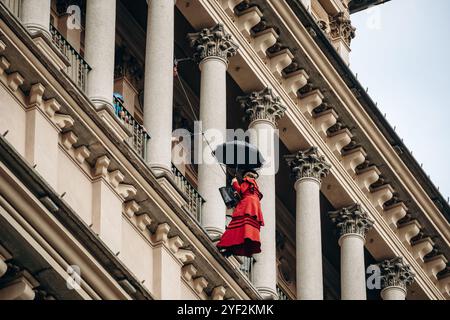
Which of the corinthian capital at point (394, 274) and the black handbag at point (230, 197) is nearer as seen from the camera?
the black handbag at point (230, 197)

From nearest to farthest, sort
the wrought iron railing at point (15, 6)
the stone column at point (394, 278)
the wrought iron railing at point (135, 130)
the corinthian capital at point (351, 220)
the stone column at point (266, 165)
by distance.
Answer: the wrought iron railing at point (15, 6), the wrought iron railing at point (135, 130), the stone column at point (266, 165), the corinthian capital at point (351, 220), the stone column at point (394, 278)

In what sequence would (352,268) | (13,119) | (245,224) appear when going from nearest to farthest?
(13,119) < (245,224) < (352,268)

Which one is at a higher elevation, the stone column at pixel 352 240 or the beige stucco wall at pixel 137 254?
the stone column at pixel 352 240

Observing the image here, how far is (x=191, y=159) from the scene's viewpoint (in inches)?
2120

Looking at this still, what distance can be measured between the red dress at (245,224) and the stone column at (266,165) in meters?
4.03

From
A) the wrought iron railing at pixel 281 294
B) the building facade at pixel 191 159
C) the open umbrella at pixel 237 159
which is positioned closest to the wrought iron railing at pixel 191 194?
the building facade at pixel 191 159

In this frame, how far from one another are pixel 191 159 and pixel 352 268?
589 cm

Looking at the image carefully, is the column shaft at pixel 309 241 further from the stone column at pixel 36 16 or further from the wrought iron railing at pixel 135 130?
the stone column at pixel 36 16

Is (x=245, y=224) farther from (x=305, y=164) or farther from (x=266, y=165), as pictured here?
(x=305, y=164)

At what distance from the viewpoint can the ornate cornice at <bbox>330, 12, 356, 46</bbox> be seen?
64.4 metres

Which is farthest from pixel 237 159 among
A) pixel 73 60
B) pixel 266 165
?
pixel 266 165

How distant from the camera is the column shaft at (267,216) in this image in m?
51.7

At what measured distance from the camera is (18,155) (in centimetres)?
4084
